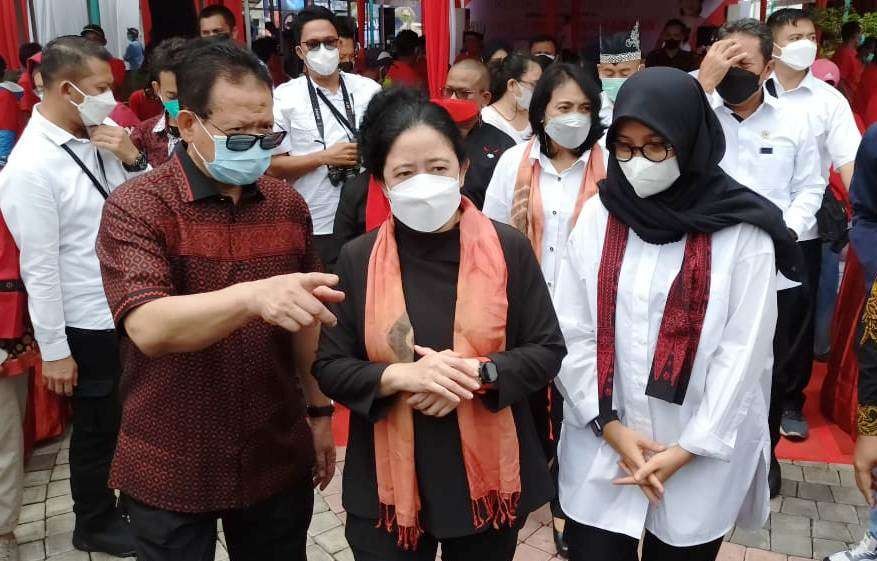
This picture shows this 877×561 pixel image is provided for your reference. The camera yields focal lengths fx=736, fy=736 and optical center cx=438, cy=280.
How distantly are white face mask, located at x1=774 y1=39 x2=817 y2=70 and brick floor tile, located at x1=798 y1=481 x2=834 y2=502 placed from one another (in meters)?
2.16

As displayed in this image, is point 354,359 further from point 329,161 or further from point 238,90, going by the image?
point 329,161

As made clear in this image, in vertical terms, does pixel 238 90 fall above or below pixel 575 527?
above

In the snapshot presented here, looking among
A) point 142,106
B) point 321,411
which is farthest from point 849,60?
point 321,411

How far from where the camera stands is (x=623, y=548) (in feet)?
6.92

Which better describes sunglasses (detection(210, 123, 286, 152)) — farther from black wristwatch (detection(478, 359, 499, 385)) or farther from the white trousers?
the white trousers

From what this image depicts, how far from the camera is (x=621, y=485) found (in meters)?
2.03

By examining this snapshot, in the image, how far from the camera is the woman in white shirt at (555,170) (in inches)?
119

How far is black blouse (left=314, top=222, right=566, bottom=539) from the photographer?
68.9 inches

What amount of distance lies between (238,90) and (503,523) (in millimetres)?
1258

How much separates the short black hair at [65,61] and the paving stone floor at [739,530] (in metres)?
1.99

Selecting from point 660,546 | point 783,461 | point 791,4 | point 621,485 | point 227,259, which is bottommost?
point 783,461

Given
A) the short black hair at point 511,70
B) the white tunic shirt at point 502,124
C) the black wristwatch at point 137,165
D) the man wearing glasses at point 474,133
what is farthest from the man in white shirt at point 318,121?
the black wristwatch at point 137,165

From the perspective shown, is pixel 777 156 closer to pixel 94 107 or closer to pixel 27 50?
pixel 94 107

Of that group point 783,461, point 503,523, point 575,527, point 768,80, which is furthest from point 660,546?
point 768,80
